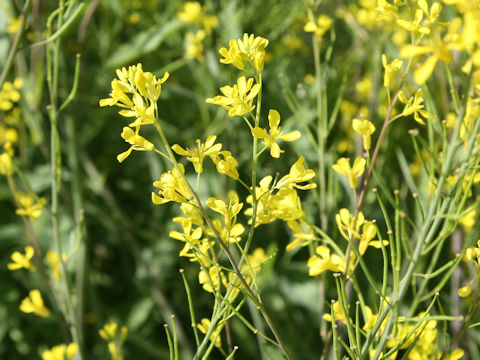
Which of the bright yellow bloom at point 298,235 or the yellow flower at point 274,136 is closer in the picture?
the yellow flower at point 274,136

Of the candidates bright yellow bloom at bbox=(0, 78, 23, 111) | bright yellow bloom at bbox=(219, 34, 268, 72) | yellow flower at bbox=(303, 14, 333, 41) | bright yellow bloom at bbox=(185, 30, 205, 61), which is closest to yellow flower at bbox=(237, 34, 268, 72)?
bright yellow bloom at bbox=(219, 34, 268, 72)

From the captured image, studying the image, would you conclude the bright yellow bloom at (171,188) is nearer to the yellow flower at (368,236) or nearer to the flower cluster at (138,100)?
the flower cluster at (138,100)

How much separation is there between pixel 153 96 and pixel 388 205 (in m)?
0.70

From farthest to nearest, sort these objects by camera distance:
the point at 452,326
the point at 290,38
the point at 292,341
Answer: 1. the point at 290,38
2. the point at 292,341
3. the point at 452,326

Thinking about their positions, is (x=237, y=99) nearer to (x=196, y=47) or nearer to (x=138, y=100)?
(x=138, y=100)

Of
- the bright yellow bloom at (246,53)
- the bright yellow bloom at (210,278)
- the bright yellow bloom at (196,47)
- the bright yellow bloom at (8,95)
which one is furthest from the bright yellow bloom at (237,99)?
the bright yellow bloom at (196,47)

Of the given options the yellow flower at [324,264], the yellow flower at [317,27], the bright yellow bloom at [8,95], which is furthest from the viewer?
the bright yellow bloom at [8,95]

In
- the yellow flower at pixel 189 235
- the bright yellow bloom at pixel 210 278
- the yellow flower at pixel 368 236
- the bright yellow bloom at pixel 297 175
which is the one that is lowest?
the yellow flower at pixel 368 236

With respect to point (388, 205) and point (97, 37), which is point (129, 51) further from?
point (388, 205)

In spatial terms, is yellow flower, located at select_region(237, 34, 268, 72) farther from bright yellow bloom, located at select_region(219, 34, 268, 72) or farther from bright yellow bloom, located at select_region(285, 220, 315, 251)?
bright yellow bloom, located at select_region(285, 220, 315, 251)

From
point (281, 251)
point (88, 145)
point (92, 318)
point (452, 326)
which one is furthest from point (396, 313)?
point (88, 145)

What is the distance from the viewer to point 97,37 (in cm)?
131

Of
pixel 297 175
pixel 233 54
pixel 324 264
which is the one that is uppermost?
pixel 233 54

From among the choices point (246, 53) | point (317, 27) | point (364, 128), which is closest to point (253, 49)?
point (246, 53)
